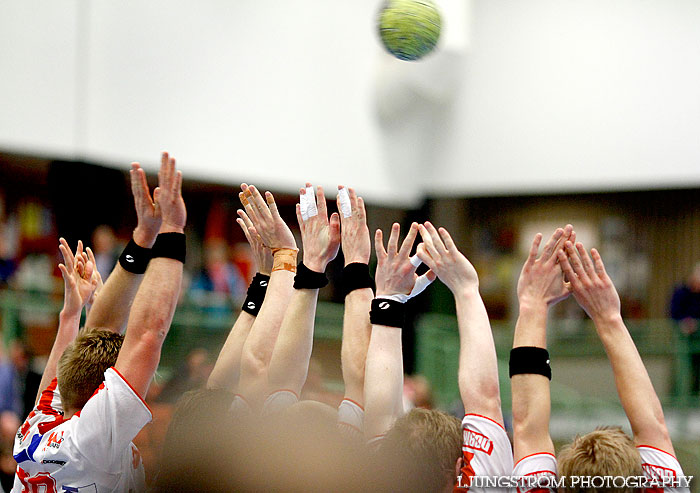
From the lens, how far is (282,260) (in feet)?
7.86

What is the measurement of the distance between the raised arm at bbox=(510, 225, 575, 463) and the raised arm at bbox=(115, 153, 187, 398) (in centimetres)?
99

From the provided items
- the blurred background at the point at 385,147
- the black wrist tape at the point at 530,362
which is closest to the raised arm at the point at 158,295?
the black wrist tape at the point at 530,362

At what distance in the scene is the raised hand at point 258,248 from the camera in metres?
2.48

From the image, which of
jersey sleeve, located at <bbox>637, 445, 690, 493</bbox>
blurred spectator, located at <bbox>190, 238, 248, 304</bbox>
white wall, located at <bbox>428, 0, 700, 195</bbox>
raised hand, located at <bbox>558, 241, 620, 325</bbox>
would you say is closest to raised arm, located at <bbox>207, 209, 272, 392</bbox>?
raised hand, located at <bbox>558, 241, 620, 325</bbox>

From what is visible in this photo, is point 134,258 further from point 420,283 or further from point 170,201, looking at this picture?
point 420,283

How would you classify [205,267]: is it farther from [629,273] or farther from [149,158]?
[629,273]

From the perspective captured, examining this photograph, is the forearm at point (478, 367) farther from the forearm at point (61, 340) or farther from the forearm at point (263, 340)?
the forearm at point (61, 340)

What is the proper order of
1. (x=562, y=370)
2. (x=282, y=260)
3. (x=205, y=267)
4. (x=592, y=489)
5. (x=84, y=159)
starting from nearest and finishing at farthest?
1. (x=592, y=489)
2. (x=282, y=260)
3. (x=205, y=267)
4. (x=84, y=159)
5. (x=562, y=370)

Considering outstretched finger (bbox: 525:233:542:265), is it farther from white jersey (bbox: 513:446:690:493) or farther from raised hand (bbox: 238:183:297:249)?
raised hand (bbox: 238:183:297:249)

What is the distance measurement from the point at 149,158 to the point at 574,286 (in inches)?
254

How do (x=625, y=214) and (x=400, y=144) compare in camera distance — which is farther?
(x=625, y=214)

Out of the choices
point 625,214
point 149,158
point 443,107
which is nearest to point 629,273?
point 625,214

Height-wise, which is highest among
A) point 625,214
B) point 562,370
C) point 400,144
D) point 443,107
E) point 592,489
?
point 443,107

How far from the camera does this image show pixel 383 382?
82.8 inches
